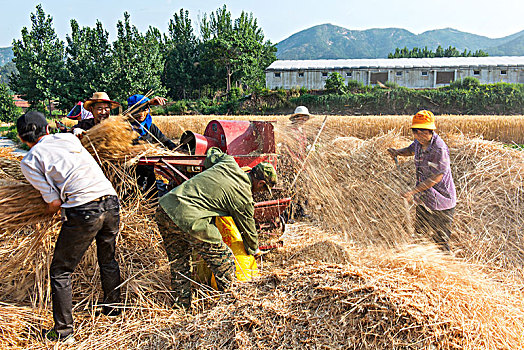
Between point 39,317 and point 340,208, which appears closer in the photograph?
point 39,317

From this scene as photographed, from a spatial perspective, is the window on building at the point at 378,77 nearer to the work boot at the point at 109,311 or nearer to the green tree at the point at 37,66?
the green tree at the point at 37,66

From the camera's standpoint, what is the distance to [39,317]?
266 centimetres

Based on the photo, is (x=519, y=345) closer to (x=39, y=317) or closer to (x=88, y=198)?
(x=88, y=198)

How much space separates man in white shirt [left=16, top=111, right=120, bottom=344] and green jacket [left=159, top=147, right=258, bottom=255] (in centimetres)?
49

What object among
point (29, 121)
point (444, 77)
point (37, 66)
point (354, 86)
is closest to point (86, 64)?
point (37, 66)

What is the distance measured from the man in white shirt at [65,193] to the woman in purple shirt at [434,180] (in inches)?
110

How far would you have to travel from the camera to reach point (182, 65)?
35750mm

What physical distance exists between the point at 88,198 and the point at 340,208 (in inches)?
119


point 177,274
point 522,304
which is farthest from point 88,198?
point 522,304

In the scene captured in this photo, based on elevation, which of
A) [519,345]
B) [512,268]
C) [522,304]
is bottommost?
[512,268]

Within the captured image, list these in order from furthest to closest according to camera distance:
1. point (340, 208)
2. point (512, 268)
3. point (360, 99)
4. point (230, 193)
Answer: point (360, 99)
point (340, 208)
point (512, 268)
point (230, 193)

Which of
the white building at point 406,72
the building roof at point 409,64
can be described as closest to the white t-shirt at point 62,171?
the white building at point 406,72

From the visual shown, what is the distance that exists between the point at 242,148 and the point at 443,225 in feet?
7.63

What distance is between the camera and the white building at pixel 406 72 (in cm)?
3130
